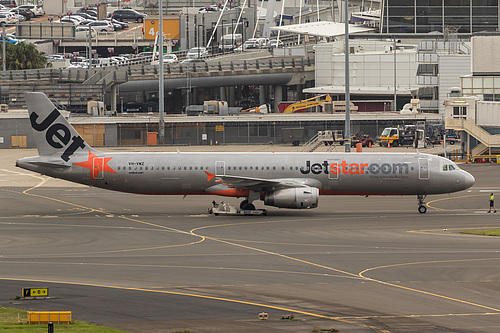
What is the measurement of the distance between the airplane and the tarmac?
2.07 metres

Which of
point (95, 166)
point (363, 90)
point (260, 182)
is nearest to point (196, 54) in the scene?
point (363, 90)

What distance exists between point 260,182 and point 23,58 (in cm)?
12497

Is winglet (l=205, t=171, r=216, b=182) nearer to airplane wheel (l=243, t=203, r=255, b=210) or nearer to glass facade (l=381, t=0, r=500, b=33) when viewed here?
airplane wheel (l=243, t=203, r=255, b=210)

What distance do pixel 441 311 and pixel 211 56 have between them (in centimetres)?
14787

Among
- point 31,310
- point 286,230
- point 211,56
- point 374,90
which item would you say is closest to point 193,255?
point 286,230

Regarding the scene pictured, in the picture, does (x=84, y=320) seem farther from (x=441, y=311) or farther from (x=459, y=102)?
(x=459, y=102)

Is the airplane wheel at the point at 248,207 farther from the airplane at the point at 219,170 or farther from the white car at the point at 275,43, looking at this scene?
the white car at the point at 275,43

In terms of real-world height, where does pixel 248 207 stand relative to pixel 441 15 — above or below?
below

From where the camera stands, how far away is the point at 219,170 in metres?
59.7

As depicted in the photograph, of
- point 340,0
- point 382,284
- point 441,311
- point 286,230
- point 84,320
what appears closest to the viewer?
point 84,320

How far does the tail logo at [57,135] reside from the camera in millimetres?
59781

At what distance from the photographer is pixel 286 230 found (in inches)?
2078

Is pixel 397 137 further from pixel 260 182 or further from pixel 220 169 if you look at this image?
pixel 260 182

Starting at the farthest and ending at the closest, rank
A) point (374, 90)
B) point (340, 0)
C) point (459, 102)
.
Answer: point (340, 0) < point (374, 90) < point (459, 102)
